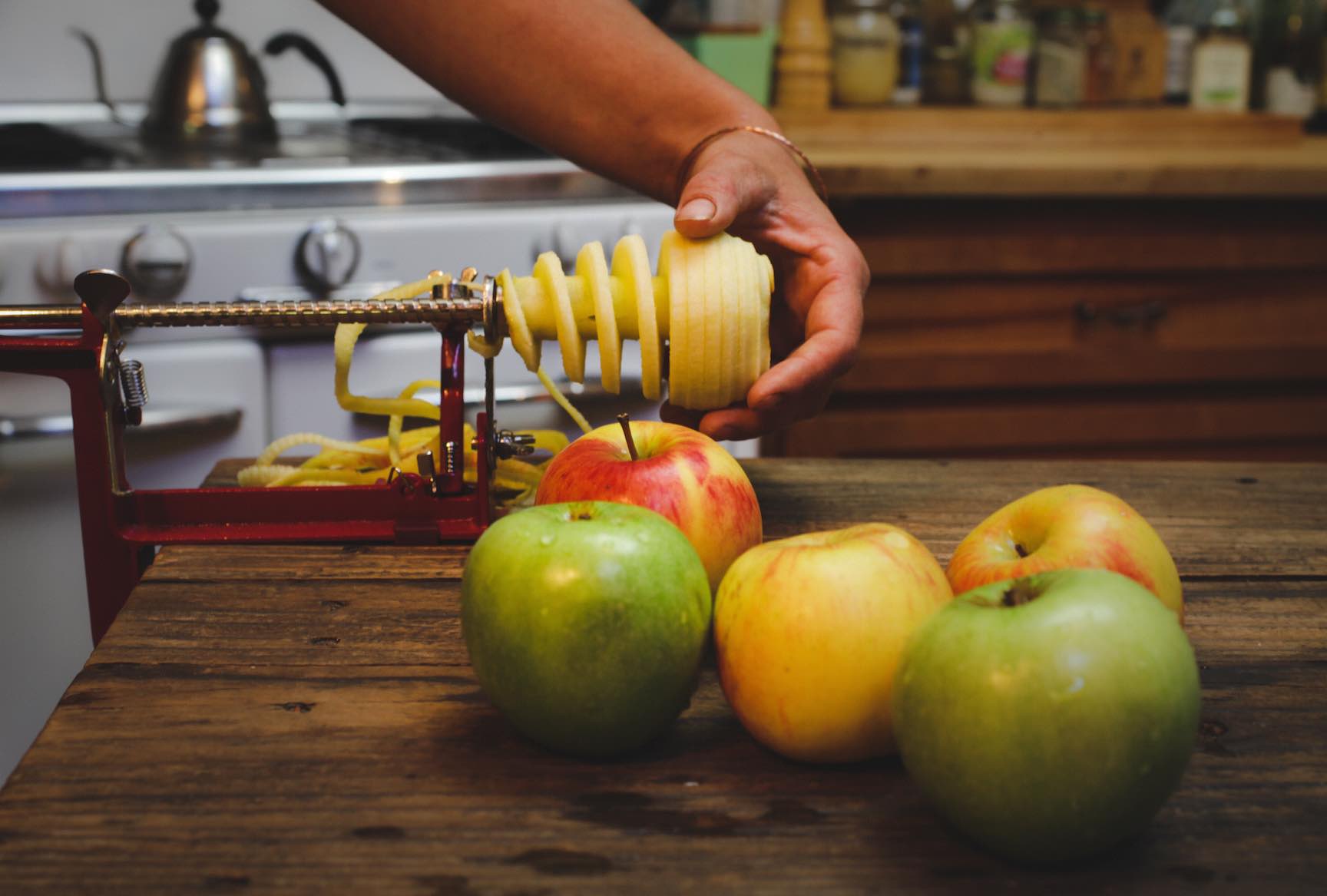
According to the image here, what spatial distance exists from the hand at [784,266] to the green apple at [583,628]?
339mm

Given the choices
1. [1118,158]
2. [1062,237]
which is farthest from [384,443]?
[1118,158]

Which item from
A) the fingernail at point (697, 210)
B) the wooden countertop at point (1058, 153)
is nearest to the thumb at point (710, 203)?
the fingernail at point (697, 210)

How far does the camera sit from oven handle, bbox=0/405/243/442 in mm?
1437

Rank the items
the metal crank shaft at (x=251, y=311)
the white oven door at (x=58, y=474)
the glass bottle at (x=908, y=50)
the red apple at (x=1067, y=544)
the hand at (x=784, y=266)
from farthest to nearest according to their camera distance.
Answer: the glass bottle at (x=908, y=50)
the white oven door at (x=58, y=474)
the hand at (x=784, y=266)
the metal crank shaft at (x=251, y=311)
the red apple at (x=1067, y=544)

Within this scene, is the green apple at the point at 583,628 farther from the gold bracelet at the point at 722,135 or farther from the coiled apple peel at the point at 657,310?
the gold bracelet at the point at 722,135

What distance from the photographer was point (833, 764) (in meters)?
0.60

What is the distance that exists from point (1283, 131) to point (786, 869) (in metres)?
2.36

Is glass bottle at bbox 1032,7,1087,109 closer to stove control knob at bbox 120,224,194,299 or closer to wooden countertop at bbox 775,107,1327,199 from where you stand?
wooden countertop at bbox 775,107,1327,199

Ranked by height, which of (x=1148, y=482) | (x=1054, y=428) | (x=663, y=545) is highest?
(x=663, y=545)

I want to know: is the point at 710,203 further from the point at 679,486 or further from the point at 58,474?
the point at 58,474

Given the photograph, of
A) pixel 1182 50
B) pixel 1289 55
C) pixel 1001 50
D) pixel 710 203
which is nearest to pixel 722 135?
pixel 710 203

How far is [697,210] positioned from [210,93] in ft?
4.09

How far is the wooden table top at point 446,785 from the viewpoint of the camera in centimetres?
50

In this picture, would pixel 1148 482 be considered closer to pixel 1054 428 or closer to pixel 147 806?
pixel 147 806
